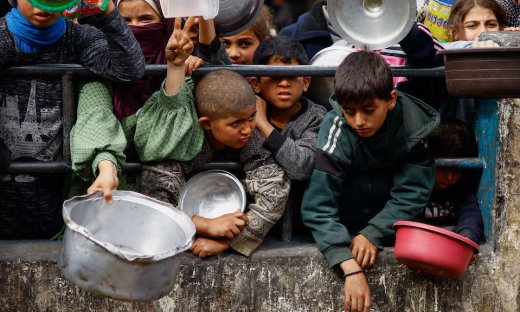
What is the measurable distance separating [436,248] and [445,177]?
0.63 metres

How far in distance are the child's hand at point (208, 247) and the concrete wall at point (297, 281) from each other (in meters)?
0.04

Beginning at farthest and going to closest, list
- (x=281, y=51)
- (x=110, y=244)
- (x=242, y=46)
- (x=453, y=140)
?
1. (x=242, y=46)
2. (x=281, y=51)
3. (x=453, y=140)
4. (x=110, y=244)

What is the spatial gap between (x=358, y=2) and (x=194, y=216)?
137cm

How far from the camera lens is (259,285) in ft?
10.4

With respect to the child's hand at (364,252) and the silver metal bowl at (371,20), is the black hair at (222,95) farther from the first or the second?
the child's hand at (364,252)

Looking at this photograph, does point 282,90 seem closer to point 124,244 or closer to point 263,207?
point 263,207

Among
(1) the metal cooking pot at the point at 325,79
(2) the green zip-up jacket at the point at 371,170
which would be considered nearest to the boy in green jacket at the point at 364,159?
(2) the green zip-up jacket at the point at 371,170

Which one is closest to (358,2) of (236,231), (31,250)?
(236,231)

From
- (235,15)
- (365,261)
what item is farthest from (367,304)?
(235,15)

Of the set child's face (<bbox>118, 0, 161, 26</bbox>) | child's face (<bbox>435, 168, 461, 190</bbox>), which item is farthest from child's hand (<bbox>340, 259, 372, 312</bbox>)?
child's face (<bbox>118, 0, 161, 26</bbox>)

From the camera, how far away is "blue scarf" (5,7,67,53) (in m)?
3.05

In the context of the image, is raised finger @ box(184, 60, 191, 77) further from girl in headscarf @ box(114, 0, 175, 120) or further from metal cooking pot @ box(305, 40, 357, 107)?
metal cooking pot @ box(305, 40, 357, 107)

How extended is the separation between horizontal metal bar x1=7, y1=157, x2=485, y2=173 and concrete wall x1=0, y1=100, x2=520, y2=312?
0.48 feet

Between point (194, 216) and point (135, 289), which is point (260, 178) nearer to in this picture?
point (194, 216)
